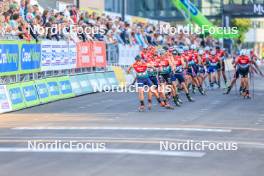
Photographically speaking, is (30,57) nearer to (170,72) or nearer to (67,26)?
(67,26)

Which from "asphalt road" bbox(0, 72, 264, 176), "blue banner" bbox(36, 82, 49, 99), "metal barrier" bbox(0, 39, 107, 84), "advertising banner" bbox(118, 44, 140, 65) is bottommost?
"asphalt road" bbox(0, 72, 264, 176)

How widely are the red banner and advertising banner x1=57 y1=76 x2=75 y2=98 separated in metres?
4.30

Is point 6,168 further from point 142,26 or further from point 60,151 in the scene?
point 142,26

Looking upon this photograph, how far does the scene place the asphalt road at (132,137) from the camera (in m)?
12.6

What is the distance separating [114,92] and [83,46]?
247 cm

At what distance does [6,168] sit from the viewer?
41.3 ft

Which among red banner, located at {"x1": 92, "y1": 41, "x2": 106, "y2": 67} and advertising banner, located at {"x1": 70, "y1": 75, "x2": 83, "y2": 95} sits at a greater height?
red banner, located at {"x1": 92, "y1": 41, "x2": 106, "y2": 67}

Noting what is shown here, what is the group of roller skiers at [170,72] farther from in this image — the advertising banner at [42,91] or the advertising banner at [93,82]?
the advertising banner at [93,82]

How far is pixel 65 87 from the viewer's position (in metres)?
30.3

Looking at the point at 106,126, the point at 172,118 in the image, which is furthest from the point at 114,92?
the point at 106,126
